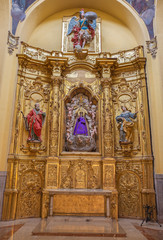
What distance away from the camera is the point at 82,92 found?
1014 centimetres

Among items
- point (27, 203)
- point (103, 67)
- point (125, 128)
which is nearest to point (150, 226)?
point (125, 128)

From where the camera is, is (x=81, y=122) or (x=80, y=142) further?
(x=81, y=122)

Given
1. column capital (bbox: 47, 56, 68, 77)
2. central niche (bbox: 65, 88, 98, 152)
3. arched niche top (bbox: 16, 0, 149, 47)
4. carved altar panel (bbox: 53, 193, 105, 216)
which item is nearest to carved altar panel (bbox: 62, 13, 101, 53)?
arched niche top (bbox: 16, 0, 149, 47)

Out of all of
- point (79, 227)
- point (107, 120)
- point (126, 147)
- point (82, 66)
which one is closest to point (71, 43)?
point (82, 66)

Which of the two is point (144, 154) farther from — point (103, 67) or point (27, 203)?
point (27, 203)

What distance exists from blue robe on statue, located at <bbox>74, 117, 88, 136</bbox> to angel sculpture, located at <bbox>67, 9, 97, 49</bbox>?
396cm

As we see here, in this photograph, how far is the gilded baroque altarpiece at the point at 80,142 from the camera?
7.76 metres

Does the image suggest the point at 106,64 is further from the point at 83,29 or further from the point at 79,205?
the point at 79,205

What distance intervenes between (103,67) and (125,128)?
311 centimetres

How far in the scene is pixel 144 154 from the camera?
8.31 metres

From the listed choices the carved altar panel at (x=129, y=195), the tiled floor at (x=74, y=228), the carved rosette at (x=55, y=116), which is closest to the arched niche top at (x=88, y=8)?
the carved rosette at (x=55, y=116)

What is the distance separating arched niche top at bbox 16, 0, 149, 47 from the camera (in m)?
9.77

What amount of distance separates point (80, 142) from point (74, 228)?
12.2 feet

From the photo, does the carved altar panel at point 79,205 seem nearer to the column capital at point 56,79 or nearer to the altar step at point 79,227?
the altar step at point 79,227
